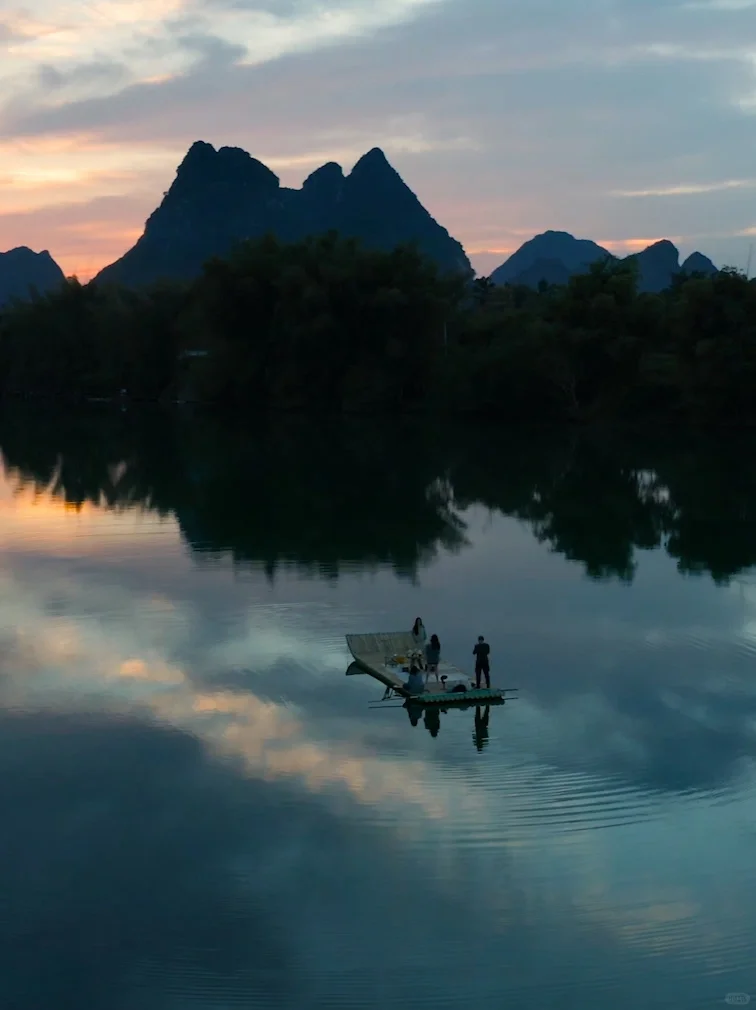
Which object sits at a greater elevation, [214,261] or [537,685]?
[214,261]

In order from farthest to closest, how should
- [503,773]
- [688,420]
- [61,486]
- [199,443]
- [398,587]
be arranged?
[688,420] → [199,443] → [61,486] → [398,587] → [503,773]

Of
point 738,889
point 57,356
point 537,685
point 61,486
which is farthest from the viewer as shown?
point 57,356

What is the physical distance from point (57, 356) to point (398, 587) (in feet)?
296

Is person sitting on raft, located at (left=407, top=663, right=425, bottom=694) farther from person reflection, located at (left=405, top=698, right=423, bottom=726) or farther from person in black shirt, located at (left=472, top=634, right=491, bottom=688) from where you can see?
person in black shirt, located at (left=472, top=634, right=491, bottom=688)

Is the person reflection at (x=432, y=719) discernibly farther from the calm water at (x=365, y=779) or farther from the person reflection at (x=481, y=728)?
the person reflection at (x=481, y=728)

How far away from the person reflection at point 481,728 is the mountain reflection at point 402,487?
9836 millimetres

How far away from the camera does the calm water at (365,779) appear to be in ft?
34.3

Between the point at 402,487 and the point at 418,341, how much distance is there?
39564 mm

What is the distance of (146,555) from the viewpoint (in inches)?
1147

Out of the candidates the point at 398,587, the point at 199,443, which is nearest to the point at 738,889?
the point at 398,587

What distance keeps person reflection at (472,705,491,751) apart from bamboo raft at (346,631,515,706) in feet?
0.69

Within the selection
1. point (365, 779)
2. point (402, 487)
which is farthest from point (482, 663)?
point (402, 487)

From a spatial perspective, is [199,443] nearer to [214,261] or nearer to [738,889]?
[214,261]

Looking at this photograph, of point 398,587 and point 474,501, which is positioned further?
point 474,501
